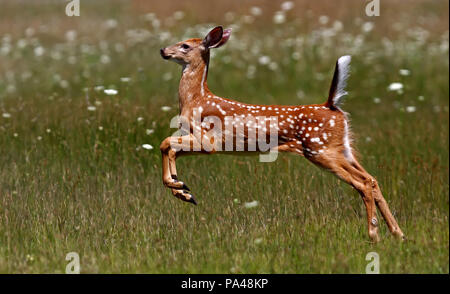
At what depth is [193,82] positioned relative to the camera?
6.08 metres

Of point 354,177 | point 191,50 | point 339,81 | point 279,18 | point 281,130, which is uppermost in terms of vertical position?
point 279,18

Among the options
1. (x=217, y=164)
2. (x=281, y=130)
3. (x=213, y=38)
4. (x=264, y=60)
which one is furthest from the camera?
(x=264, y=60)

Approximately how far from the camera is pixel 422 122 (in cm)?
949

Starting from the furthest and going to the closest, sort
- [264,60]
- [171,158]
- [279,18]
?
[279,18]
[264,60]
[171,158]

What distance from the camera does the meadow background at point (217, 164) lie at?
545 centimetres

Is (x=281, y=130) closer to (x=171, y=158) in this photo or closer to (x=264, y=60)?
(x=171, y=158)

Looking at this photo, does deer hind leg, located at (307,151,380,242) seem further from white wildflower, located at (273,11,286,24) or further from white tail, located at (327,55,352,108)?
white wildflower, located at (273,11,286,24)

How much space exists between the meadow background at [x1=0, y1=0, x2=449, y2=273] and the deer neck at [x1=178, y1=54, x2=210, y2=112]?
889 mm

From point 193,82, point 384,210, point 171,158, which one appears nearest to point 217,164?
point 193,82

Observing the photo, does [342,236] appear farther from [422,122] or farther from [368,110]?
[368,110]

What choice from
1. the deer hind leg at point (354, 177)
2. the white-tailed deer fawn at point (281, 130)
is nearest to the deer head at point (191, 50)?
the white-tailed deer fawn at point (281, 130)

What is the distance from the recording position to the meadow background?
215 inches

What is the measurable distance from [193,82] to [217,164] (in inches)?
66.8

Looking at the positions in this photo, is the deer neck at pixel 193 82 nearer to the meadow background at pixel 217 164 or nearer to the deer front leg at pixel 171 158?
the deer front leg at pixel 171 158
